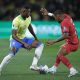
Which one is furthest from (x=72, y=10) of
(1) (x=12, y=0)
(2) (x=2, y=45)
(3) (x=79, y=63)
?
(3) (x=79, y=63)

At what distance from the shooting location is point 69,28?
13109 mm

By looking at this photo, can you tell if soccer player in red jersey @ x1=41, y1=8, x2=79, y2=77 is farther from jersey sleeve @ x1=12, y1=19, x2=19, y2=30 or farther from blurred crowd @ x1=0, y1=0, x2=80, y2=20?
blurred crowd @ x1=0, y1=0, x2=80, y2=20

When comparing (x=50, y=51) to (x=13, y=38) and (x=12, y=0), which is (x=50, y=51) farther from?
(x=12, y=0)

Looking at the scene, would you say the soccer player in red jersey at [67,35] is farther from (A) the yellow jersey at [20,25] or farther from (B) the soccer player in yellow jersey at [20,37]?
(A) the yellow jersey at [20,25]

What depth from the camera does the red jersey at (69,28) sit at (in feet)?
42.6

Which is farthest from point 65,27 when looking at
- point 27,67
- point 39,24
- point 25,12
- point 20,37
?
point 39,24

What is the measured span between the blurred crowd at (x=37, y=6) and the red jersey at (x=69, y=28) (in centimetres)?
1310

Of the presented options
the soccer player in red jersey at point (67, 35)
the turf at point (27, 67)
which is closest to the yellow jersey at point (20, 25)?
the soccer player in red jersey at point (67, 35)

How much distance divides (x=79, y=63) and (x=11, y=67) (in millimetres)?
2198

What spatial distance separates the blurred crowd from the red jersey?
13.1m

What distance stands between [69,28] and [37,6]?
44.5ft

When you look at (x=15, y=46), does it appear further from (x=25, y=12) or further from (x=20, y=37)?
(x=25, y=12)

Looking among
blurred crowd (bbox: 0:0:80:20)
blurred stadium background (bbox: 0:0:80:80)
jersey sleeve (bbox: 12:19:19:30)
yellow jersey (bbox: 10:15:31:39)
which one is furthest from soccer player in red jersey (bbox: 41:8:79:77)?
blurred crowd (bbox: 0:0:80:20)

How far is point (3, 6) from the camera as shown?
2734cm
